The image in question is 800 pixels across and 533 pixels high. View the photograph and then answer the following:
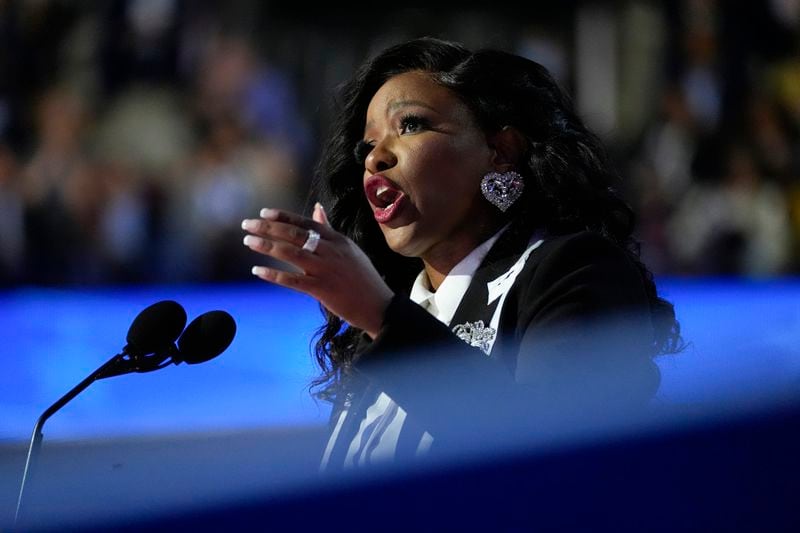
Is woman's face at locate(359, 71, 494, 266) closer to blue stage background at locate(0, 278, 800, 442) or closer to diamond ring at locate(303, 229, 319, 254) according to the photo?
diamond ring at locate(303, 229, 319, 254)

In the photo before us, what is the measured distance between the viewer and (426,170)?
1.47m

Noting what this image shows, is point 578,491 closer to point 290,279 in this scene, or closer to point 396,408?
point 290,279

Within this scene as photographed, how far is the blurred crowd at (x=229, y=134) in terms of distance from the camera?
476cm

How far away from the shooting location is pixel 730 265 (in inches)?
198

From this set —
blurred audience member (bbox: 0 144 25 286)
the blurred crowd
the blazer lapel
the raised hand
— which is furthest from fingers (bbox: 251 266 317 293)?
blurred audience member (bbox: 0 144 25 286)

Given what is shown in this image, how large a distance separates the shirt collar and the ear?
0.30ft

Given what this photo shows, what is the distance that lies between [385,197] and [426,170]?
0.07 metres

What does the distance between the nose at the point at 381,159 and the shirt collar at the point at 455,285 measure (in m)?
0.17

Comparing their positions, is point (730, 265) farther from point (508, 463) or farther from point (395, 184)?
point (508, 463)

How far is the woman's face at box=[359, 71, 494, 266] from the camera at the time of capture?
1.48 m

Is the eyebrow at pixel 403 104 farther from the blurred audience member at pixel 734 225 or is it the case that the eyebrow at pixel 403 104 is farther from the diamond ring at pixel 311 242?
the blurred audience member at pixel 734 225

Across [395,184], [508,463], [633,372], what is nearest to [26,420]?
[395,184]

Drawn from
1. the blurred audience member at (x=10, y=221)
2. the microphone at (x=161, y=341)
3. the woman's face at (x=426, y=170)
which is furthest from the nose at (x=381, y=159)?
the blurred audience member at (x=10, y=221)

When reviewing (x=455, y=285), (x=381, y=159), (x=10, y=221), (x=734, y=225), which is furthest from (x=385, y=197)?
(x=734, y=225)
